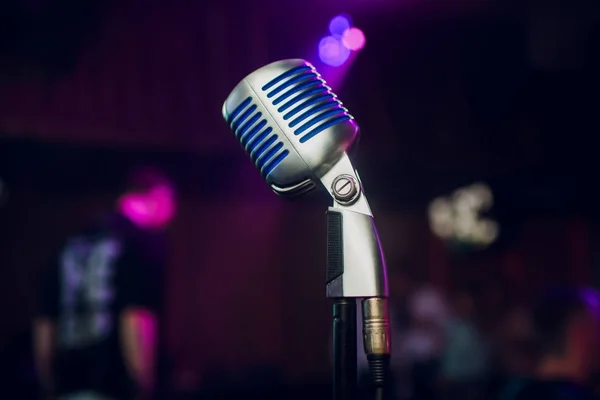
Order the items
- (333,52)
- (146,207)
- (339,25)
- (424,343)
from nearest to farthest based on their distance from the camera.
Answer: (146,207), (333,52), (339,25), (424,343)

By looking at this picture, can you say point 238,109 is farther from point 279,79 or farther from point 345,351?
point 345,351

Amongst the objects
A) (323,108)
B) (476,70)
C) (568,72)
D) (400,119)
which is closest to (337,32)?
(400,119)

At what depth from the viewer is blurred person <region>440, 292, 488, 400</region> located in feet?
16.5

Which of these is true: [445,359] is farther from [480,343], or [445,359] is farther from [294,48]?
[294,48]

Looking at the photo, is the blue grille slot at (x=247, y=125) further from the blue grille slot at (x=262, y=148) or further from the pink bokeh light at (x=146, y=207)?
the pink bokeh light at (x=146, y=207)

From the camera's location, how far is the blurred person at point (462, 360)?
198 inches

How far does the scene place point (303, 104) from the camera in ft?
3.54

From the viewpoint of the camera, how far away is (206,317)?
6.59 metres

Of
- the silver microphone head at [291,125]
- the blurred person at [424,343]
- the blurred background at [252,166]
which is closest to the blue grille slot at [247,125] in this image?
the silver microphone head at [291,125]

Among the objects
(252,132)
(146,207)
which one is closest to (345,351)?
(252,132)

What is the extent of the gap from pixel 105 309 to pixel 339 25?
2282 mm

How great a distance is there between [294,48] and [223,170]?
6.97ft

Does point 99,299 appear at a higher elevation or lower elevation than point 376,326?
higher

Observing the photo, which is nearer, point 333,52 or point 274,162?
point 274,162
